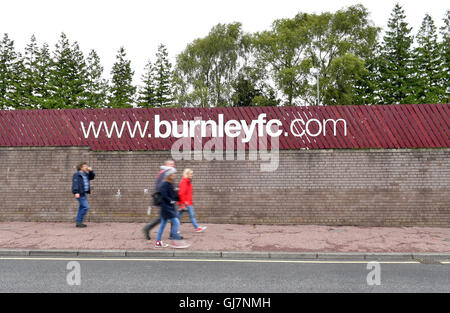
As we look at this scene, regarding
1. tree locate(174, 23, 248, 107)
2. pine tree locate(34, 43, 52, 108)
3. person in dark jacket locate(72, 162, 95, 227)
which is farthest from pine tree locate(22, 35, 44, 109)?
person in dark jacket locate(72, 162, 95, 227)

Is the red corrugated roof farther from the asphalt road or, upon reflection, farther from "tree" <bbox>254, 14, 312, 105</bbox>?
"tree" <bbox>254, 14, 312, 105</bbox>

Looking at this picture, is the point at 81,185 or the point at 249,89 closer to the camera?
the point at 81,185

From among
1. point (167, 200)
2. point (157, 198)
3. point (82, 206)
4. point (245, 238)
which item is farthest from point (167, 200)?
point (82, 206)

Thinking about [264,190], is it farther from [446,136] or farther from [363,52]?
[363,52]

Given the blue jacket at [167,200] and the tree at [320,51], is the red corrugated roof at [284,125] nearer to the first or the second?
the blue jacket at [167,200]

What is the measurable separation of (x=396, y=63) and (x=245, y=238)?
120 ft

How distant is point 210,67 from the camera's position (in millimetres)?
36250

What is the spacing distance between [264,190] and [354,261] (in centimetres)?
426

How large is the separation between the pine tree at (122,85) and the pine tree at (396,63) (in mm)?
31478

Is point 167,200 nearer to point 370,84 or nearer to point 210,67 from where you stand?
point 210,67

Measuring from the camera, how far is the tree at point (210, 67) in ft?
116

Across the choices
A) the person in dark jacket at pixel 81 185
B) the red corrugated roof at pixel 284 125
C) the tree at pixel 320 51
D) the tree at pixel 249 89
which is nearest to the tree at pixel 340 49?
the tree at pixel 320 51
